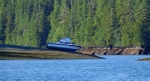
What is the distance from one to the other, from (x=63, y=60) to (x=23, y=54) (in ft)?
22.8

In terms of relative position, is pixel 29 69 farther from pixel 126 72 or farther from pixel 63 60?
pixel 63 60

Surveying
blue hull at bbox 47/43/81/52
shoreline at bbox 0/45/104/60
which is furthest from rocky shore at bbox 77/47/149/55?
shoreline at bbox 0/45/104/60

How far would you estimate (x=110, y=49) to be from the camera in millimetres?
173000

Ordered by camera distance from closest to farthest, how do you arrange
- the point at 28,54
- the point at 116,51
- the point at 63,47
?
1. the point at 28,54
2. the point at 63,47
3. the point at 116,51

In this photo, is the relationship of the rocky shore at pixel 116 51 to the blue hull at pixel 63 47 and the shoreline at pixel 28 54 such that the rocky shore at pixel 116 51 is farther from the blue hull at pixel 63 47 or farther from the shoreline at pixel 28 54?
the shoreline at pixel 28 54

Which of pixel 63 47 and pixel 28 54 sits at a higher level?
pixel 63 47

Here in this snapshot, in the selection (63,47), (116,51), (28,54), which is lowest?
(116,51)

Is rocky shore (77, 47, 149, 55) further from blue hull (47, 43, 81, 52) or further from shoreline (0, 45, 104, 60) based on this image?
shoreline (0, 45, 104, 60)

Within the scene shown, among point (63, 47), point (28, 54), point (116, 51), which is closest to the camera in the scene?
point (28, 54)

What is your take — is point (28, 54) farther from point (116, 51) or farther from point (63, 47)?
point (116, 51)

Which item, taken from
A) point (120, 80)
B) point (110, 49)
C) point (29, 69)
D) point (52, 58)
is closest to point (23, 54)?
point (52, 58)

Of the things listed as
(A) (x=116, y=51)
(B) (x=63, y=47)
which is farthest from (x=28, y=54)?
(A) (x=116, y=51)

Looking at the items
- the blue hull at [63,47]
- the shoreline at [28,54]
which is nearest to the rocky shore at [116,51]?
the blue hull at [63,47]

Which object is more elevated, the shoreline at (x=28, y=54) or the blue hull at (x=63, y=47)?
the blue hull at (x=63, y=47)
